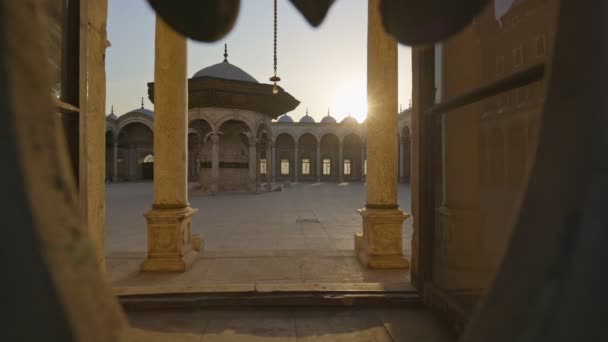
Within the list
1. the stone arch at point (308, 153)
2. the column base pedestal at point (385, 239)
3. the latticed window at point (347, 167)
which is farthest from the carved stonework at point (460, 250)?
the latticed window at point (347, 167)

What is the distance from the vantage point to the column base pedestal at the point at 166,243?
3248 mm

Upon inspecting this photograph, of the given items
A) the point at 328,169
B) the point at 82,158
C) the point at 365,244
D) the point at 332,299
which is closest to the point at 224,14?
the point at 82,158

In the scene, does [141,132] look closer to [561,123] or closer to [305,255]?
[305,255]

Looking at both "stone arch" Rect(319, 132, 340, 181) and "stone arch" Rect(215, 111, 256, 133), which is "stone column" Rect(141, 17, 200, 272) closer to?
"stone arch" Rect(215, 111, 256, 133)

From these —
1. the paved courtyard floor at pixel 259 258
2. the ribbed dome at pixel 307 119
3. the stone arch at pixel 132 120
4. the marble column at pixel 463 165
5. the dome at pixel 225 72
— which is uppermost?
the ribbed dome at pixel 307 119

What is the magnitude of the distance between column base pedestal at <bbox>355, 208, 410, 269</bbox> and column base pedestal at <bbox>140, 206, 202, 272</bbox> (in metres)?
2.05

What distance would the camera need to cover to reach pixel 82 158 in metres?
1.86

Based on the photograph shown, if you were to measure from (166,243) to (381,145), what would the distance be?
2.67m

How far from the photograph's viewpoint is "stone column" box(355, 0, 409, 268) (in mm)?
3416

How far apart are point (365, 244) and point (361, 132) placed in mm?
29654

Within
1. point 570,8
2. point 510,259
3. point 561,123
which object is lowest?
point 510,259

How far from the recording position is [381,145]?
139 inches

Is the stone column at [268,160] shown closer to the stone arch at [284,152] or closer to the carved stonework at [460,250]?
the carved stonework at [460,250]

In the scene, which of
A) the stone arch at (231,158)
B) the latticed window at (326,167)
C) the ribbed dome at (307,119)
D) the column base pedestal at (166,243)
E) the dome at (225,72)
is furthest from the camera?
the ribbed dome at (307,119)
